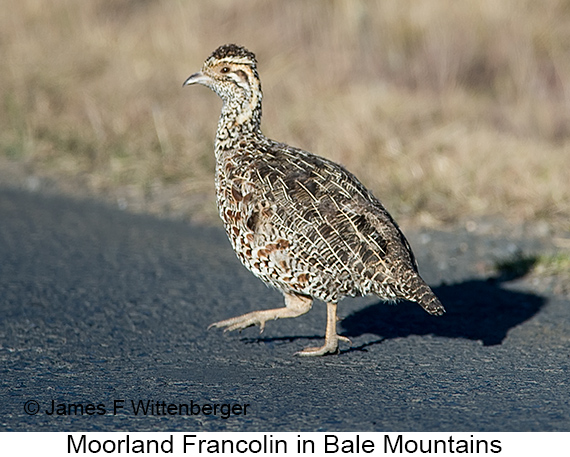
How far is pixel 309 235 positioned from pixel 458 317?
1410mm

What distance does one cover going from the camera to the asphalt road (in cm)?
392

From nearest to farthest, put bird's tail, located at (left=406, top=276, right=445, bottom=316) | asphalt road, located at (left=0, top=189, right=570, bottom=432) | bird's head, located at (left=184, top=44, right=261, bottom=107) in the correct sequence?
asphalt road, located at (left=0, top=189, right=570, bottom=432)
bird's tail, located at (left=406, top=276, right=445, bottom=316)
bird's head, located at (left=184, top=44, right=261, bottom=107)

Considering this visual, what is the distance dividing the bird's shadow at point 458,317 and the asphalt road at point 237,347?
0.05 ft

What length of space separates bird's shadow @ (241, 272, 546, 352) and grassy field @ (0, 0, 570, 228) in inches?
57.1

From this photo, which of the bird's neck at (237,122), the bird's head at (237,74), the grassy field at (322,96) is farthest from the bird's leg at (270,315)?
the grassy field at (322,96)

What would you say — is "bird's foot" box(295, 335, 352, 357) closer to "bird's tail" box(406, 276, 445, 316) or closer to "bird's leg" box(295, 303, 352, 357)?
"bird's leg" box(295, 303, 352, 357)

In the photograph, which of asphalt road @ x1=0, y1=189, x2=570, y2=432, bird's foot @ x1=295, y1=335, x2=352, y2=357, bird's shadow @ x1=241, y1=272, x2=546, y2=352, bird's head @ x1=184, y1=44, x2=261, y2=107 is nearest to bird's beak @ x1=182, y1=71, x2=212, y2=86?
bird's head @ x1=184, y1=44, x2=261, y2=107

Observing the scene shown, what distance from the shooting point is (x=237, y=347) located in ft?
16.3

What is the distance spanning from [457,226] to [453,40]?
547 cm

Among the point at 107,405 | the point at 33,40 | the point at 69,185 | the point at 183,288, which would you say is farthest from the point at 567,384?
the point at 33,40

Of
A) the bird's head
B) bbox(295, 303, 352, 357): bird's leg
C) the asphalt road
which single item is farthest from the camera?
the bird's head

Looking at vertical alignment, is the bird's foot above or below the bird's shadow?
below

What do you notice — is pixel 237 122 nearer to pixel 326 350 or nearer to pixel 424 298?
pixel 326 350

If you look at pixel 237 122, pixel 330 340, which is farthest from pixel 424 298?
pixel 237 122
